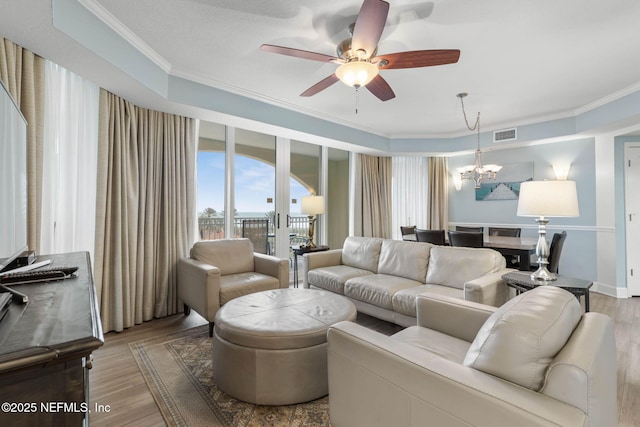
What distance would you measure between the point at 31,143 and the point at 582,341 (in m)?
3.32

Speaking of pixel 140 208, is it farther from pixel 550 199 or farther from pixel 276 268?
pixel 550 199

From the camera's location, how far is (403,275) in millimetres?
3156

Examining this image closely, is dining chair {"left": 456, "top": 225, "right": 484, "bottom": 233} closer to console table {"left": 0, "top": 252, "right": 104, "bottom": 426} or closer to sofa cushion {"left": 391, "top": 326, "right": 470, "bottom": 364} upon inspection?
sofa cushion {"left": 391, "top": 326, "right": 470, "bottom": 364}

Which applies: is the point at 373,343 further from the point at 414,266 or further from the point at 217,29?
the point at 217,29

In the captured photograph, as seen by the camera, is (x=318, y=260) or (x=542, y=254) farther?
(x=318, y=260)

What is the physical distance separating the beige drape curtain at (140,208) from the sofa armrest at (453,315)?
9.13 feet

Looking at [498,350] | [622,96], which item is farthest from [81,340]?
[622,96]

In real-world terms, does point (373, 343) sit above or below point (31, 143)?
below

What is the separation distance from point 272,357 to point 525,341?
1.30m

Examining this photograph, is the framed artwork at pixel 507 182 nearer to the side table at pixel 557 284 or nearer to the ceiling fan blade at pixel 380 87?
the side table at pixel 557 284

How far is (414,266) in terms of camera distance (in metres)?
3.10

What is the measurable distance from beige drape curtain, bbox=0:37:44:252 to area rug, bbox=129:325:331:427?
4.20 ft

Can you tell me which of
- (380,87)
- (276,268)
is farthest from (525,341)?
(276,268)

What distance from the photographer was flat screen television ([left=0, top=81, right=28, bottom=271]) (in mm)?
1091
